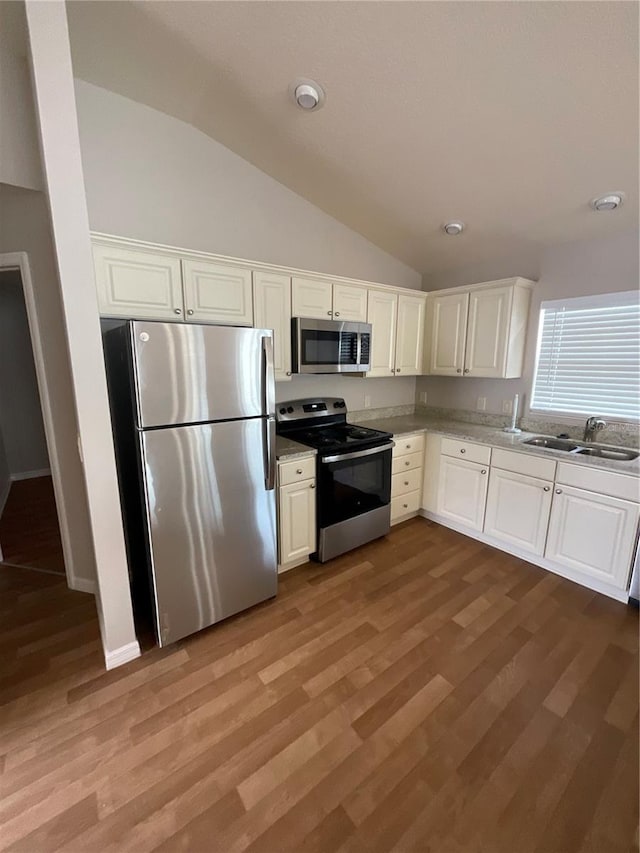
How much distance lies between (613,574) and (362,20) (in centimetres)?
331

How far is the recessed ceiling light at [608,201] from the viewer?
225 cm

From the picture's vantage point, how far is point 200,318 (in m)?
2.26

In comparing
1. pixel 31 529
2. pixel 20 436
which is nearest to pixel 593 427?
pixel 31 529

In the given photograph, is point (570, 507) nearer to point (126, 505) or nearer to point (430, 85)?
point (430, 85)

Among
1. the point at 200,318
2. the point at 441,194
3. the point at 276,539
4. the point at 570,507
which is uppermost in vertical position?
the point at 441,194

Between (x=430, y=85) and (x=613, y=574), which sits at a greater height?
(x=430, y=85)

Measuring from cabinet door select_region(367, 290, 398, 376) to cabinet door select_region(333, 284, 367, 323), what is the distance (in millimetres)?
77

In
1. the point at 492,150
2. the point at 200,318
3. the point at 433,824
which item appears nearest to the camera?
the point at 433,824

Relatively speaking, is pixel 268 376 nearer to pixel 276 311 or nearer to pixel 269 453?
pixel 269 453

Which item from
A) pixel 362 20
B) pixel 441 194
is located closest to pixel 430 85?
pixel 362 20

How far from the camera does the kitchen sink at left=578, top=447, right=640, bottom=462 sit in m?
2.59

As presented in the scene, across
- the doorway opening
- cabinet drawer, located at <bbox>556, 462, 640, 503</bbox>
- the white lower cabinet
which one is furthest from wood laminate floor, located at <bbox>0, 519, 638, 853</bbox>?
the doorway opening

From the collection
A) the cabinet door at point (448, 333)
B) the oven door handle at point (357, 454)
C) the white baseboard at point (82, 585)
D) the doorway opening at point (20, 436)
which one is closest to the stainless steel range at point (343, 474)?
the oven door handle at point (357, 454)

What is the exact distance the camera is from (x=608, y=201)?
2.27 metres
